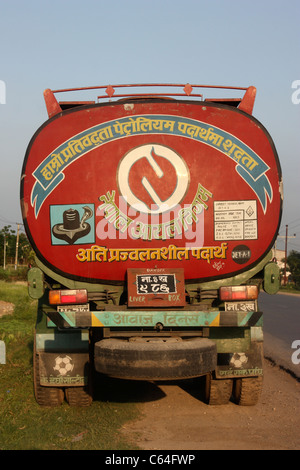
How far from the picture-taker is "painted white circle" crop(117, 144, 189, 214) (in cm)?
514

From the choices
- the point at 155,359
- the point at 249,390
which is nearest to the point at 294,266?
the point at 249,390

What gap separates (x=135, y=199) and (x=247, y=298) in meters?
1.55

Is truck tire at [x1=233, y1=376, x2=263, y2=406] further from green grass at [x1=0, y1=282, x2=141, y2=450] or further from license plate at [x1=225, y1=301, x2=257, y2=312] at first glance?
green grass at [x1=0, y1=282, x2=141, y2=450]

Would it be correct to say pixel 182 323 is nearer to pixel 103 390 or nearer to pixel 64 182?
pixel 64 182

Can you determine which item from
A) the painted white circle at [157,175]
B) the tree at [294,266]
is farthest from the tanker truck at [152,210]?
the tree at [294,266]

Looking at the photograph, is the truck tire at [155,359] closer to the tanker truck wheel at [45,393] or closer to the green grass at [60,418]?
the green grass at [60,418]

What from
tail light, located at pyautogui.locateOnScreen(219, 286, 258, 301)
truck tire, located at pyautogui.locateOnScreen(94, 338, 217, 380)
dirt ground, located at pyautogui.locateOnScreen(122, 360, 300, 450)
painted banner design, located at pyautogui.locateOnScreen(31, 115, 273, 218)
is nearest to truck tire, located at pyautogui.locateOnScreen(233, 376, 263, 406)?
dirt ground, located at pyautogui.locateOnScreen(122, 360, 300, 450)

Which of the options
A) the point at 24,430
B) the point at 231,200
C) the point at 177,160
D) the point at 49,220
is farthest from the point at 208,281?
the point at 24,430

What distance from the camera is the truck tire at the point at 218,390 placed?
602 cm

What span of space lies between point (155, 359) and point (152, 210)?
56.6 inches

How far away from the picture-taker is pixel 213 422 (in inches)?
215

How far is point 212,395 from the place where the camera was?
19.8 ft

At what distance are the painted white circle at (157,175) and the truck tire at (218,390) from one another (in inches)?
85.4
